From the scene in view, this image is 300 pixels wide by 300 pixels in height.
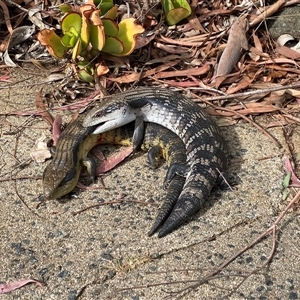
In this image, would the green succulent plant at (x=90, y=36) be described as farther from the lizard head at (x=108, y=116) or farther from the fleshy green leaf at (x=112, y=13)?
the lizard head at (x=108, y=116)

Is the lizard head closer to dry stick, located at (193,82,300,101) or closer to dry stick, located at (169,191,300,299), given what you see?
dry stick, located at (193,82,300,101)

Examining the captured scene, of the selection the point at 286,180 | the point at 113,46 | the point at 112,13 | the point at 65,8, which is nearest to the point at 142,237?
the point at 286,180

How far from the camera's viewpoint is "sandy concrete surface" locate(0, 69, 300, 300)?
11.3ft

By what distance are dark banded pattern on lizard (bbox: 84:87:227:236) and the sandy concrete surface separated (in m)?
0.15

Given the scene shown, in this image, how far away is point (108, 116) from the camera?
4.41 metres

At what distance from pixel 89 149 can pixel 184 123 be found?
28.2 inches

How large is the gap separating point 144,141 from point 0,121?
3.78ft

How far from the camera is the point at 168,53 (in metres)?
5.25

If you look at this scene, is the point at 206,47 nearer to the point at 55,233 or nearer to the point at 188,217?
the point at 188,217

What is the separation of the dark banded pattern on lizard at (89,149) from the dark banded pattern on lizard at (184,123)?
0.05 metres

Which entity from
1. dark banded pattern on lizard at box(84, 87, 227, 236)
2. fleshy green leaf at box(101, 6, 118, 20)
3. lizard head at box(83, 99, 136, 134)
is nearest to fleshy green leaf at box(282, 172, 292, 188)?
dark banded pattern on lizard at box(84, 87, 227, 236)

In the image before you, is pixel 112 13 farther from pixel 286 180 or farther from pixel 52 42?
pixel 286 180

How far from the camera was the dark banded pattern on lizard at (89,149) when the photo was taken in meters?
4.00

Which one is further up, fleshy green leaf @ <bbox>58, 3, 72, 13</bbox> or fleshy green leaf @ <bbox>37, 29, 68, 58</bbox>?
fleshy green leaf @ <bbox>58, 3, 72, 13</bbox>
